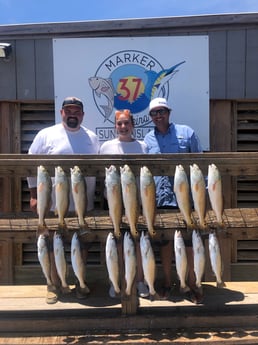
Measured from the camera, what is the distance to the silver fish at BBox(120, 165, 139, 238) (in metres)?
3.09

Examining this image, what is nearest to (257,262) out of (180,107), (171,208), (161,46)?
(171,208)

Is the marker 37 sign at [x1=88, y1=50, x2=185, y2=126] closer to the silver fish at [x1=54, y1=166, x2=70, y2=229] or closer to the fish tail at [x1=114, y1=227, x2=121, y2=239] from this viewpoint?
the silver fish at [x1=54, y1=166, x2=70, y2=229]

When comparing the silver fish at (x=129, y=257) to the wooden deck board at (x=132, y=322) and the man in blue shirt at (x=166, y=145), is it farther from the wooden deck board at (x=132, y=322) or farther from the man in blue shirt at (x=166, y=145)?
the man in blue shirt at (x=166, y=145)

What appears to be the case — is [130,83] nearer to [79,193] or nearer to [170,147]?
[170,147]

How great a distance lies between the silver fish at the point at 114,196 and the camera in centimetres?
311

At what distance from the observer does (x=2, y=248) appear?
466 cm

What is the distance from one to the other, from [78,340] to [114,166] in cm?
125

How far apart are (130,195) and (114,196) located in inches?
4.5

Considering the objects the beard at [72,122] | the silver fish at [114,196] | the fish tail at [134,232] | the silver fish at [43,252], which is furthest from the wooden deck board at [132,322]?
the beard at [72,122]

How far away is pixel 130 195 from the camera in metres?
3.09

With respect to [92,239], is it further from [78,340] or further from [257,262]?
[257,262]

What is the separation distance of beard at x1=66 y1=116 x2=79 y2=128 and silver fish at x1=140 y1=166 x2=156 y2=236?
3.17ft

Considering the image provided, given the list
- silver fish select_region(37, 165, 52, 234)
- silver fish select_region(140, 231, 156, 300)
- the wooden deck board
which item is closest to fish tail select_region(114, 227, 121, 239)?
silver fish select_region(140, 231, 156, 300)

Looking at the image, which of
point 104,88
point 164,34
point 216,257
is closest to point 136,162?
point 216,257
